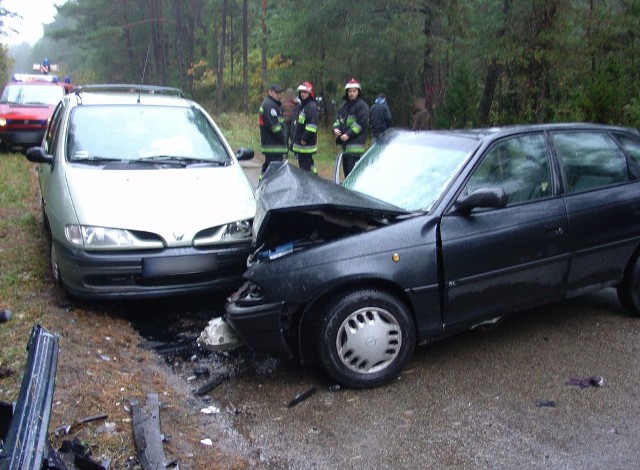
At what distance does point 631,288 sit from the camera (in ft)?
16.7

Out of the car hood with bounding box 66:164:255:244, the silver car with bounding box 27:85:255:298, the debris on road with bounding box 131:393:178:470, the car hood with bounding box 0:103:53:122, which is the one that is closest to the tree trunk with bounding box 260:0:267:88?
the car hood with bounding box 0:103:53:122

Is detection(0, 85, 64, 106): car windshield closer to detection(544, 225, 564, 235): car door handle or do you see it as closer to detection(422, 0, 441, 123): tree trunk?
detection(422, 0, 441, 123): tree trunk

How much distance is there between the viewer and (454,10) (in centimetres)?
1764

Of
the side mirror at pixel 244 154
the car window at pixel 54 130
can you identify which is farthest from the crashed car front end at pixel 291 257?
the car window at pixel 54 130

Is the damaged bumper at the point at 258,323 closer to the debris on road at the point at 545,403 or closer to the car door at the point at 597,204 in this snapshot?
the debris on road at the point at 545,403

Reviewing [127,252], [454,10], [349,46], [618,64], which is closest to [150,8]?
[349,46]

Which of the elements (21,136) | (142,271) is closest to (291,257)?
(142,271)

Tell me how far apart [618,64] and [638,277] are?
25.2ft

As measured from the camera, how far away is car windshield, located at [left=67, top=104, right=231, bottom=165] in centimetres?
606

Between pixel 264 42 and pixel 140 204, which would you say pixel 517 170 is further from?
pixel 264 42

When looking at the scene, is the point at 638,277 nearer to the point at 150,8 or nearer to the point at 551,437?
the point at 551,437

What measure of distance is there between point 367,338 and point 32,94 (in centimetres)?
A: 1602

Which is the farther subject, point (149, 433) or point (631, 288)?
point (631, 288)

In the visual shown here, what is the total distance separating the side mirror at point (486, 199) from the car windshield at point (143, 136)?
9.49ft
